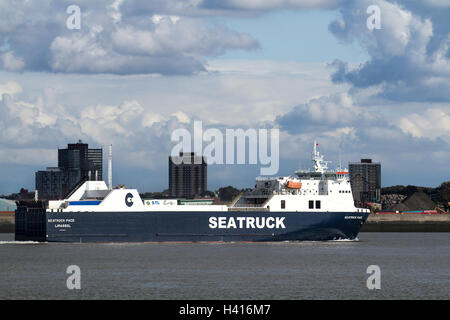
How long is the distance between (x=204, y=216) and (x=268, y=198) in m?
5.88

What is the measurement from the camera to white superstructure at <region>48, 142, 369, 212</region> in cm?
6519

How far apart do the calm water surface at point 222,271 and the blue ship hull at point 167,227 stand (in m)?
0.86

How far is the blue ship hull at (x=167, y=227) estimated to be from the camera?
64562mm

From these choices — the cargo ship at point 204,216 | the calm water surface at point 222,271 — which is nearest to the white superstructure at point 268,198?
the cargo ship at point 204,216

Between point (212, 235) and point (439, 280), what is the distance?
2619 centimetres

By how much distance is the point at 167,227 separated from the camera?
65.1m

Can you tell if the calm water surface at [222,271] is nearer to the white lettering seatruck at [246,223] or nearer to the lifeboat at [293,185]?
the white lettering seatruck at [246,223]

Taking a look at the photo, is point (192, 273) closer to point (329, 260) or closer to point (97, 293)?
point (97, 293)
